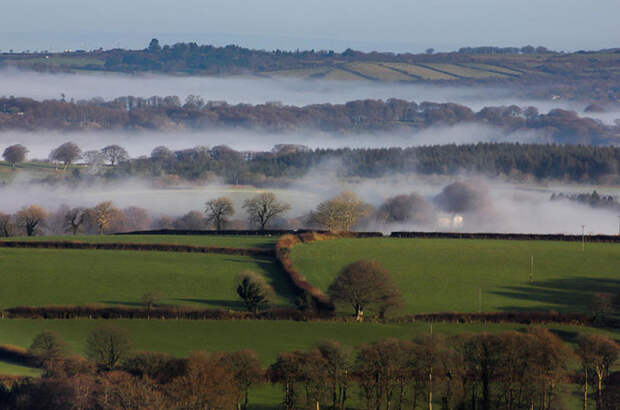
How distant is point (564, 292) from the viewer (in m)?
46.9

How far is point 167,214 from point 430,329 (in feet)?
201

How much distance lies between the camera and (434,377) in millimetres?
30844

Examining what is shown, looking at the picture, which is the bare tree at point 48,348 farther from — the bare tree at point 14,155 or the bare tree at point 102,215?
the bare tree at point 14,155

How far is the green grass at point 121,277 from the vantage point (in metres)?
45.4

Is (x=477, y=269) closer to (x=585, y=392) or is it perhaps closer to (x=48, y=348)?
(x=585, y=392)

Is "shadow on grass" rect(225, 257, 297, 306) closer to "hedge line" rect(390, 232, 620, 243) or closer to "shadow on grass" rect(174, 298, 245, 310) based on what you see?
"shadow on grass" rect(174, 298, 245, 310)

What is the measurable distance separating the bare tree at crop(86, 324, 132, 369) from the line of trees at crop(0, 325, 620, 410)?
35 mm

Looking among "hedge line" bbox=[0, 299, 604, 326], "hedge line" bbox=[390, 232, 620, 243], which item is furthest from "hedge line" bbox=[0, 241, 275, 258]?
"hedge line" bbox=[0, 299, 604, 326]

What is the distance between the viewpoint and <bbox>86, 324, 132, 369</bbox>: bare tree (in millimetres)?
32781

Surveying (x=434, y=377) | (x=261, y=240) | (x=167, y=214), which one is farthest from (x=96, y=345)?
(x=167, y=214)

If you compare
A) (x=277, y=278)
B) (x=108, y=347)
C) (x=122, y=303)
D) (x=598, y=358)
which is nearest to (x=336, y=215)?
(x=277, y=278)

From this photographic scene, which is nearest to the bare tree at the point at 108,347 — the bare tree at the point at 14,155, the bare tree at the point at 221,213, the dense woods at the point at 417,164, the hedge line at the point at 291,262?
the hedge line at the point at 291,262

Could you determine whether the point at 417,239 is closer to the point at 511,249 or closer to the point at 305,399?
the point at 511,249

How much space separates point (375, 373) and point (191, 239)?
1250 inches
